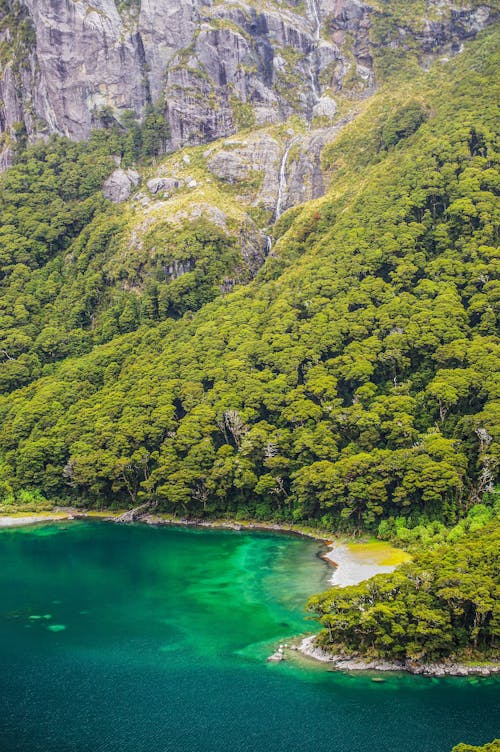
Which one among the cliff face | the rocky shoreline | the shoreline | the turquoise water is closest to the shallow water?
the shoreline

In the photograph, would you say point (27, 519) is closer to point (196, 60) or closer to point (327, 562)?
point (327, 562)

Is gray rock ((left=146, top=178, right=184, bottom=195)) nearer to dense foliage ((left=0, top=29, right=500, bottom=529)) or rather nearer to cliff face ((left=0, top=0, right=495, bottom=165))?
cliff face ((left=0, top=0, right=495, bottom=165))

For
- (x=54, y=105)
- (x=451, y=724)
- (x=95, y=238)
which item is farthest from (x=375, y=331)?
(x=54, y=105)

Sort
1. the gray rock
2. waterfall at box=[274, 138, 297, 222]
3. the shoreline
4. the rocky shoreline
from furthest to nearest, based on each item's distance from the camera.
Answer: the gray rock, waterfall at box=[274, 138, 297, 222], the shoreline, the rocky shoreline

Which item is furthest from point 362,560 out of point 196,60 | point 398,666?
Answer: point 196,60

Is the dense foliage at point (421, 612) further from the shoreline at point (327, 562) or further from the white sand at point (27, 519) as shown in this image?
the white sand at point (27, 519)

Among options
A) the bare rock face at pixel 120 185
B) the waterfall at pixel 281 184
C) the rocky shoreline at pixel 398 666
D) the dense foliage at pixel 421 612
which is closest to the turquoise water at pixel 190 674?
the rocky shoreline at pixel 398 666

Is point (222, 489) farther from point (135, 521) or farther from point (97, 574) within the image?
point (97, 574)
